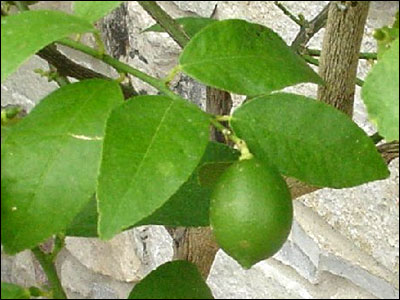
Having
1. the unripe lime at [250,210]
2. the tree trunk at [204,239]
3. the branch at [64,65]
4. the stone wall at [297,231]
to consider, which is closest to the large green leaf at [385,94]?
the unripe lime at [250,210]

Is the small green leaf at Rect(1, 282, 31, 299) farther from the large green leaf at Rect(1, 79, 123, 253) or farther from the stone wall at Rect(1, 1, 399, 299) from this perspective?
the stone wall at Rect(1, 1, 399, 299)

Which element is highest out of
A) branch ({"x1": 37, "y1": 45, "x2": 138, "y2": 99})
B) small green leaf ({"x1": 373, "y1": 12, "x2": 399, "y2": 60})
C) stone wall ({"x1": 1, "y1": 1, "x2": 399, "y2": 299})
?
small green leaf ({"x1": 373, "y1": 12, "x2": 399, "y2": 60})

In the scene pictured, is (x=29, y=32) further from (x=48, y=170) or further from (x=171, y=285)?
(x=171, y=285)

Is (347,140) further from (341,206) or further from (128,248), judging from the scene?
(128,248)

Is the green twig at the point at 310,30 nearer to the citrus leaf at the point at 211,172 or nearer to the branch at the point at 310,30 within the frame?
the branch at the point at 310,30

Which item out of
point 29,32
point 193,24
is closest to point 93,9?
point 29,32

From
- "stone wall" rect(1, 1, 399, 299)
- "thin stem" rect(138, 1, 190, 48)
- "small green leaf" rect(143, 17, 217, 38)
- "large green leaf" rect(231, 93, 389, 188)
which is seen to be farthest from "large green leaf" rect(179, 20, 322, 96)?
"stone wall" rect(1, 1, 399, 299)
